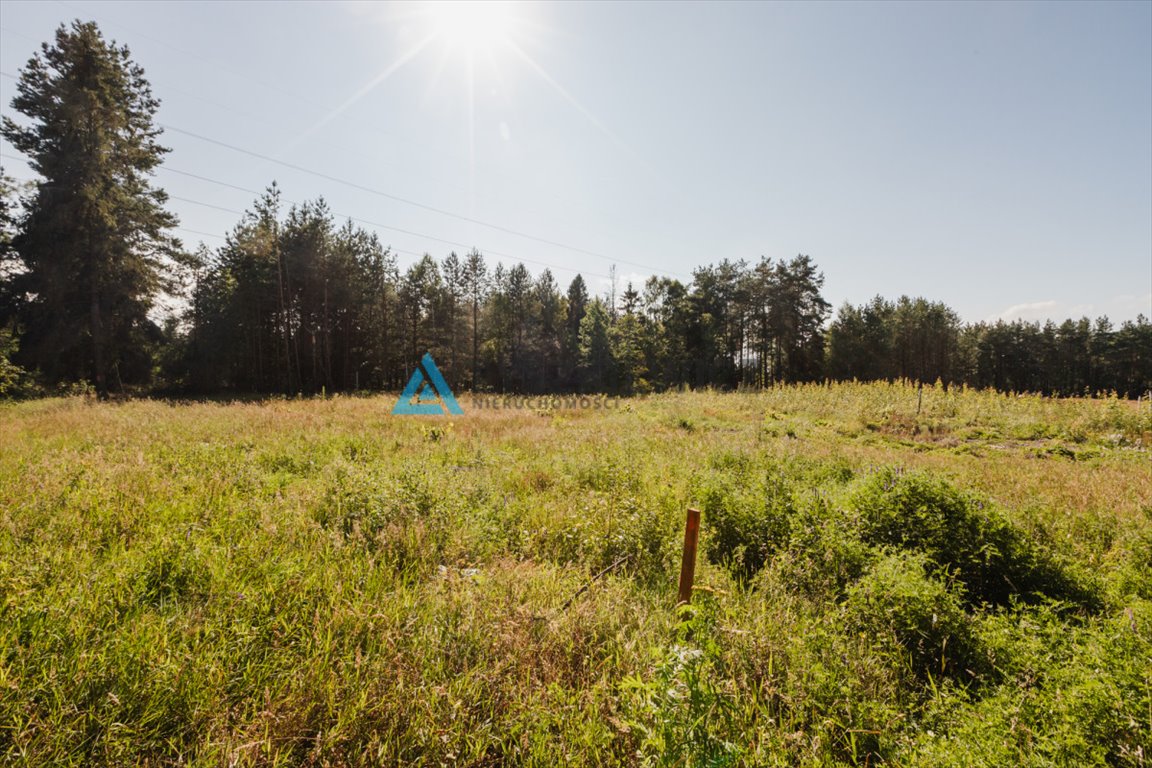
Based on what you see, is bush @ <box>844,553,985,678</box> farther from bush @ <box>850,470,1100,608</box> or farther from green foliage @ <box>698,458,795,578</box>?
green foliage @ <box>698,458,795,578</box>

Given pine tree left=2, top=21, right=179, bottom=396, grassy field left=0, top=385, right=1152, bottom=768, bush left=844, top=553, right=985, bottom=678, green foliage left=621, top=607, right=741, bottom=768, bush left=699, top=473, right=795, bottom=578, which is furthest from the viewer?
pine tree left=2, top=21, right=179, bottom=396

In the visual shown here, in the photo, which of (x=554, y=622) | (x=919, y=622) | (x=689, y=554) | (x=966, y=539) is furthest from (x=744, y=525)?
(x=554, y=622)

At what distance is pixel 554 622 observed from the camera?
2.99 m

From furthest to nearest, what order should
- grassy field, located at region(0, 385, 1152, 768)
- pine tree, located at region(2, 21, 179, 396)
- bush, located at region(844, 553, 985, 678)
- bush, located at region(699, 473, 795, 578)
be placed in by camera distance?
pine tree, located at region(2, 21, 179, 396) < bush, located at region(699, 473, 795, 578) < bush, located at region(844, 553, 985, 678) < grassy field, located at region(0, 385, 1152, 768)

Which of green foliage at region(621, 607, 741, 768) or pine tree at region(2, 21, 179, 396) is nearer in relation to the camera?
green foliage at region(621, 607, 741, 768)

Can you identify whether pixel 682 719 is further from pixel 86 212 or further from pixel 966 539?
pixel 86 212

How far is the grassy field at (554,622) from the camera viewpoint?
2135 millimetres

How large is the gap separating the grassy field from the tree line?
15.0m

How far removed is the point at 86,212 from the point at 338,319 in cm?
1810

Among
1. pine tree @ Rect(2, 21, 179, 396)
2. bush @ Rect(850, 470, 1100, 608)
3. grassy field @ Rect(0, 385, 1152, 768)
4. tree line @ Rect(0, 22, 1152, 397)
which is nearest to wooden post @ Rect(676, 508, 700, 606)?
grassy field @ Rect(0, 385, 1152, 768)

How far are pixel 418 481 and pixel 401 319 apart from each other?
137 ft

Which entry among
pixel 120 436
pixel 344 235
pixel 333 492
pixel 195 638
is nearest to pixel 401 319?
pixel 344 235

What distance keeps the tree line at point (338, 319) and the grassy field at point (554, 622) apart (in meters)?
15.0

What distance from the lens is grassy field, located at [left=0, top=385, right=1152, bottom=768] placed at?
2.13 m
